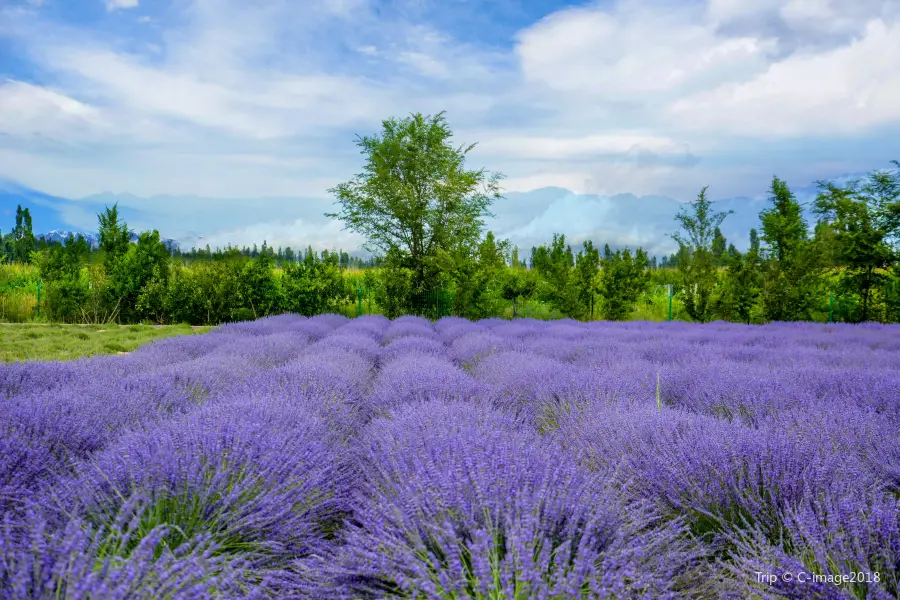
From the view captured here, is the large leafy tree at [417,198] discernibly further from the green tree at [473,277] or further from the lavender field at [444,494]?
the lavender field at [444,494]

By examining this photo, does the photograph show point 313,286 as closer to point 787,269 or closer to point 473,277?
point 473,277

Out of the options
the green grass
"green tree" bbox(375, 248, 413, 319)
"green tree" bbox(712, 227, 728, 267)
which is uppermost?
"green tree" bbox(712, 227, 728, 267)

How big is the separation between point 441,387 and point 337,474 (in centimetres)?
115

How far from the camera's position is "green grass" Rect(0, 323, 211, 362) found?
575 centimetres

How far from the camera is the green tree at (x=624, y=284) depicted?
1253 centimetres

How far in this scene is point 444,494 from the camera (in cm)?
131

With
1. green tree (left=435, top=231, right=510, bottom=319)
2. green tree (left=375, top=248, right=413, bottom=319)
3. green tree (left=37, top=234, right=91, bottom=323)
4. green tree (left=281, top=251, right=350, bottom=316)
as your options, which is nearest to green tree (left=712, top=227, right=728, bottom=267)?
green tree (left=435, top=231, right=510, bottom=319)

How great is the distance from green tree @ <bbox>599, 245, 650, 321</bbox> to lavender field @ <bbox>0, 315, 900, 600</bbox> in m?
9.74

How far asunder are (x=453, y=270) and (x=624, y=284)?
4358mm

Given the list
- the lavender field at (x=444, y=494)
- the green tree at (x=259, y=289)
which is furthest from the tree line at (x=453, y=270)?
the lavender field at (x=444, y=494)

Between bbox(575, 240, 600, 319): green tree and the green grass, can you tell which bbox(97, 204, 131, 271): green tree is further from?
bbox(575, 240, 600, 319): green tree

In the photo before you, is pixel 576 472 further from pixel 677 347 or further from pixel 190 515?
pixel 677 347

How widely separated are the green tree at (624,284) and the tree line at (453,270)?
0.12 feet

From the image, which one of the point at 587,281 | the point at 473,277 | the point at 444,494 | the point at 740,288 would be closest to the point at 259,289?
the point at 473,277
